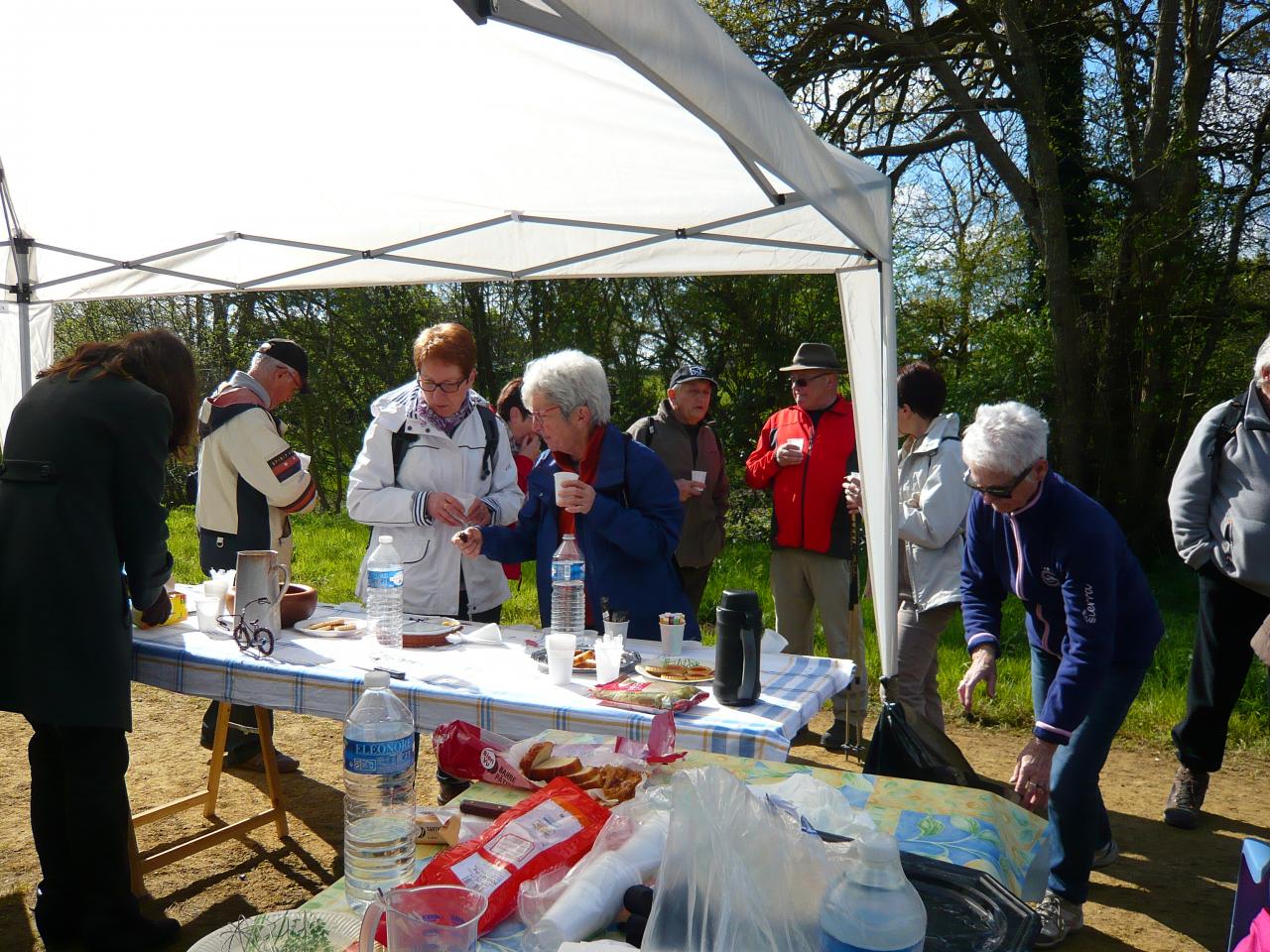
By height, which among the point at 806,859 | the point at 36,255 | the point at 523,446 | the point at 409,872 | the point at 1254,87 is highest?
the point at 1254,87

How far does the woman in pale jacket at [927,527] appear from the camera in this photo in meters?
3.90

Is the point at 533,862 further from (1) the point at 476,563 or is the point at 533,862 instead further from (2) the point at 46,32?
(2) the point at 46,32

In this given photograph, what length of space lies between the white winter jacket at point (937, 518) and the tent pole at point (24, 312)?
4009 mm

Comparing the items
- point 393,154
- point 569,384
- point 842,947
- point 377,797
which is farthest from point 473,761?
point 393,154

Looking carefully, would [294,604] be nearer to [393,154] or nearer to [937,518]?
[393,154]

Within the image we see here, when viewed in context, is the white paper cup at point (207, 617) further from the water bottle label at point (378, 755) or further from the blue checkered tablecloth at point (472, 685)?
the water bottle label at point (378, 755)

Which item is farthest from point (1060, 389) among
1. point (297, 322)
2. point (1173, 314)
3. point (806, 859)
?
point (297, 322)

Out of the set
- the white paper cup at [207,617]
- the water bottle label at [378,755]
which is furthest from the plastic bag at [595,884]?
the white paper cup at [207,617]

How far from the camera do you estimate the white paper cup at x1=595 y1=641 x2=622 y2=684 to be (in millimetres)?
2512

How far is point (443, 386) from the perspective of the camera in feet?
11.8

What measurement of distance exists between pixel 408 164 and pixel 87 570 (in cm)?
192

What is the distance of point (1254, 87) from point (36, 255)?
9.26 metres

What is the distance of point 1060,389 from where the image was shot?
313 inches

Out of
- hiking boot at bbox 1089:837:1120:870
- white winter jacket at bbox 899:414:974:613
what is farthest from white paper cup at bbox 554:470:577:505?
hiking boot at bbox 1089:837:1120:870
